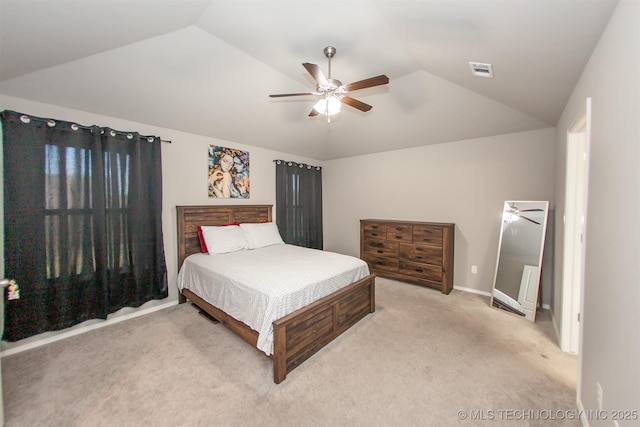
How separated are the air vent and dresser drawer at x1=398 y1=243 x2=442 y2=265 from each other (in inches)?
90.7

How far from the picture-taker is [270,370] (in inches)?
77.6

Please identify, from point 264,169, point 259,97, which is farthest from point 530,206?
point 264,169

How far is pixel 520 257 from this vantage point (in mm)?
2961

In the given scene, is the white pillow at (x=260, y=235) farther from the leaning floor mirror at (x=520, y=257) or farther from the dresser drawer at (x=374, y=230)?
the leaning floor mirror at (x=520, y=257)

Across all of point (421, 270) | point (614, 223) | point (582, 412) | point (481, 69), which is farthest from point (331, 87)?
point (421, 270)

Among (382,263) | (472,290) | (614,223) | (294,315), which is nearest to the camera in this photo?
(614,223)

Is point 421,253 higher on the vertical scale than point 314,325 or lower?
higher

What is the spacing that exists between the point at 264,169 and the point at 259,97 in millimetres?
1491

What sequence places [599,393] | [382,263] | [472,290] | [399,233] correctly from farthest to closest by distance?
[382,263] → [399,233] → [472,290] → [599,393]

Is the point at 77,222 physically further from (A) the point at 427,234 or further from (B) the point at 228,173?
(A) the point at 427,234

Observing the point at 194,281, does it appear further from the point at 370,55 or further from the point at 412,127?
the point at 412,127

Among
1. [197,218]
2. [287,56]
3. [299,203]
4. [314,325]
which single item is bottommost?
[314,325]

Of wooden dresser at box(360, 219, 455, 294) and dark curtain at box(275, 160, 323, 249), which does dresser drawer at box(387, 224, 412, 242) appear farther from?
dark curtain at box(275, 160, 323, 249)

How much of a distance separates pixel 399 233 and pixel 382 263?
63cm
